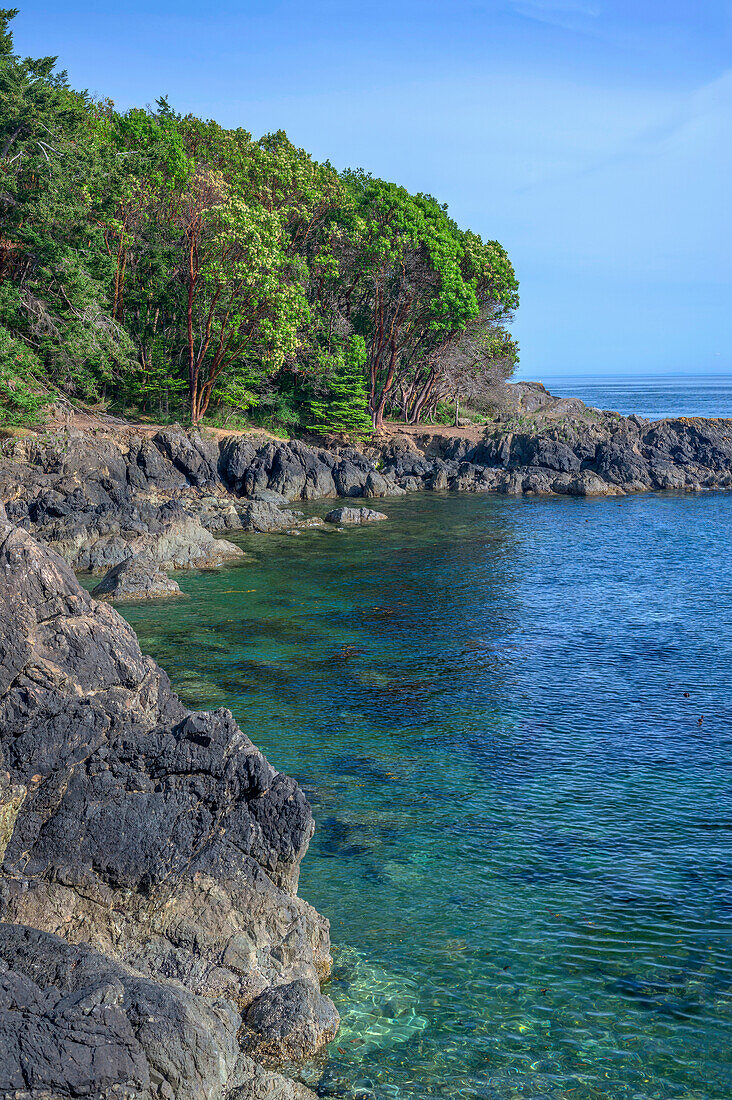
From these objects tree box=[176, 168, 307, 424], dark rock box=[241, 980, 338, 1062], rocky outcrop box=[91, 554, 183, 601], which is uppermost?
tree box=[176, 168, 307, 424]

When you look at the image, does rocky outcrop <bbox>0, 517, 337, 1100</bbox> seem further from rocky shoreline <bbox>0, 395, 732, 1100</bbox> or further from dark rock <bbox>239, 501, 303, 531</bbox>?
dark rock <bbox>239, 501, 303, 531</bbox>

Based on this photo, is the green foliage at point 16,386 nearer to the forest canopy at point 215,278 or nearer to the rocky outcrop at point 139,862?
the forest canopy at point 215,278

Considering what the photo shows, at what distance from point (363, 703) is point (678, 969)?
10225 mm

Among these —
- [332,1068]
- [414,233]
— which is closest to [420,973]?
[332,1068]

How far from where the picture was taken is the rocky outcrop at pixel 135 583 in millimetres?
28281

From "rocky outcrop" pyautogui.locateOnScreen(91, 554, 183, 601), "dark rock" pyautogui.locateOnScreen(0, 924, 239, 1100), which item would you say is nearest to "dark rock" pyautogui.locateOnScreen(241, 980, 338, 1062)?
"dark rock" pyautogui.locateOnScreen(0, 924, 239, 1100)

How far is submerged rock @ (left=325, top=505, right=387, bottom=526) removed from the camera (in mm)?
44344

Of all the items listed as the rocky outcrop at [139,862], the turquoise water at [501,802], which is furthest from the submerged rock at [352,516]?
the rocky outcrop at [139,862]

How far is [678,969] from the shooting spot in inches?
418

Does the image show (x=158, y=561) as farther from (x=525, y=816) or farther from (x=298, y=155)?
(x=298, y=155)

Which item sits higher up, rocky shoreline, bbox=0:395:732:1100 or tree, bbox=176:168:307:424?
tree, bbox=176:168:307:424

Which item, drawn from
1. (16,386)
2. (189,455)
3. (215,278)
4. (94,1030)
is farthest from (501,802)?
(215,278)

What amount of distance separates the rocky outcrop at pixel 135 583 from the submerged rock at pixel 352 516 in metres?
15.6

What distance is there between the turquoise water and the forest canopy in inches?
826
